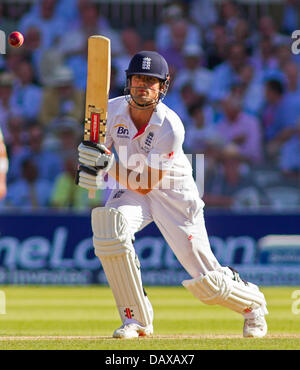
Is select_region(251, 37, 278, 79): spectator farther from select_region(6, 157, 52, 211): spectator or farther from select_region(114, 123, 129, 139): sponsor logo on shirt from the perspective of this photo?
select_region(114, 123, 129, 139): sponsor logo on shirt

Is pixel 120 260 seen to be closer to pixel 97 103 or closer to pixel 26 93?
pixel 97 103

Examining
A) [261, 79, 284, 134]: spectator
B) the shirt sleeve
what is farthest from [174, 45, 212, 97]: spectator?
the shirt sleeve

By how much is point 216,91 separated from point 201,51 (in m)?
0.80

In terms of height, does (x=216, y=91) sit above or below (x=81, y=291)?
above

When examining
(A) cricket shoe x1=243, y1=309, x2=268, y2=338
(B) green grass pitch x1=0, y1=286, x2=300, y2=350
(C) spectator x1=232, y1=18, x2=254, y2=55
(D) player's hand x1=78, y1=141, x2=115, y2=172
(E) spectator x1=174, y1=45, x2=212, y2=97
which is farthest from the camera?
(C) spectator x1=232, y1=18, x2=254, y2=55

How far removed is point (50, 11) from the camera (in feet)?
42.4

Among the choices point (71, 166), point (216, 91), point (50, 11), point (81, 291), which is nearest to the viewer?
point (81, 291)

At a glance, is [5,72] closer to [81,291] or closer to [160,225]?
[81,291]

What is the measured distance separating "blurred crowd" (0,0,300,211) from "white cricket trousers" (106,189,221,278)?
488 cm

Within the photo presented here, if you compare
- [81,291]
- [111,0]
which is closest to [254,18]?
[111,0]

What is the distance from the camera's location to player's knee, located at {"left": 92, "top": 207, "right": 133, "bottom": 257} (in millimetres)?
5320

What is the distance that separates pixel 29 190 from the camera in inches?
429

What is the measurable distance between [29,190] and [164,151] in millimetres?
5697

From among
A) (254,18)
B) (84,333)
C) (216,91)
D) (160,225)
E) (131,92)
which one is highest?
(254,18)
